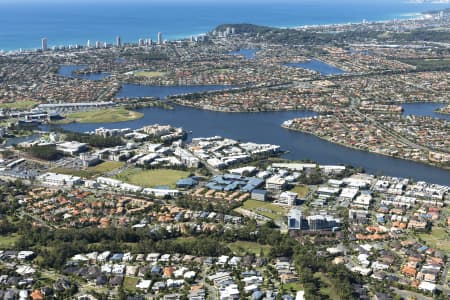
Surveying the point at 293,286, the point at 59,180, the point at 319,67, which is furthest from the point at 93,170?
the point at 319,67

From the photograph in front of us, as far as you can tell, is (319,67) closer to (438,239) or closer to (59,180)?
(59,180)

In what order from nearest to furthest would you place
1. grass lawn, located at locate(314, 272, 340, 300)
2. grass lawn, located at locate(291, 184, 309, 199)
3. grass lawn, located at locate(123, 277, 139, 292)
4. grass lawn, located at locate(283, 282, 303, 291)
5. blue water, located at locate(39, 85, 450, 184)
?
grass lawn, located at locate(314, 272, 340, 300) → grass lawn, located at locate(283, 282, 303, 291) → grass lawn, located at locate(123, 277, 139, 292) → grass lawn, located at locate(291, 184, 309, 199) → blue water, located at locate(39, 85, 450, 184)

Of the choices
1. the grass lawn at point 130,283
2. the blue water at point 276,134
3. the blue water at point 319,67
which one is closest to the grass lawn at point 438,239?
the blue water at point 276,134

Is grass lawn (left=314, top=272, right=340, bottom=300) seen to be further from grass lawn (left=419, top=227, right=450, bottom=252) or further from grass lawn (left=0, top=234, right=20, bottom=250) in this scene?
grass lawn (left=0, top=234, right=20, bottom=250)

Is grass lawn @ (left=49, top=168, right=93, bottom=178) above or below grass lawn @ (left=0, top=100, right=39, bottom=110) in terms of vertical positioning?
below

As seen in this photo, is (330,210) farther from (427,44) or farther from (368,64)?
(427,44)

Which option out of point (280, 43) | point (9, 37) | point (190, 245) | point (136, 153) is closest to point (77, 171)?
point (136, 153)

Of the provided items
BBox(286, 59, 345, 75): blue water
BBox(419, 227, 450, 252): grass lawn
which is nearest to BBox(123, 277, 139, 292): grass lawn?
BBox(419, 227, 450, 252): grass lawn
